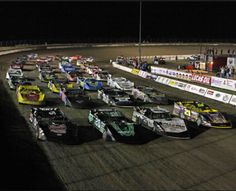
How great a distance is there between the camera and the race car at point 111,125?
18.2m

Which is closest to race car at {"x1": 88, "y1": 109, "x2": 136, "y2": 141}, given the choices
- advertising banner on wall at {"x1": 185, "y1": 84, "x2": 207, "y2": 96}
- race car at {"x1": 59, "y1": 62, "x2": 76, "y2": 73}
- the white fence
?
advertising banner on wall at {"x1": 185, "y1": 84, "x2": 207, "y2": 96}

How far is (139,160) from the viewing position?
15.8 metres

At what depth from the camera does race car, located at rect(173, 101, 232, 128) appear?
21.6 metres

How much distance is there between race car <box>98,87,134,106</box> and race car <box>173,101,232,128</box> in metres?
4.05

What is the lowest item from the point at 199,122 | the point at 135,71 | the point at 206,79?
the point at 135,71

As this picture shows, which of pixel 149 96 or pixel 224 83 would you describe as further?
pixel 224 83

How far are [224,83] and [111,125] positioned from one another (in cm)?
2065

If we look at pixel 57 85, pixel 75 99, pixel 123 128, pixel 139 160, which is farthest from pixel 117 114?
pixel 57 85

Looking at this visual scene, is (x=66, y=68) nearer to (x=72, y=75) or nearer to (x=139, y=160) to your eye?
(x=72, y=75)

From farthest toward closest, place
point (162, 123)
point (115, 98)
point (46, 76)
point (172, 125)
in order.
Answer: point (46, 76) → point (115, 98) → point (162, 123) → point (172, 125)

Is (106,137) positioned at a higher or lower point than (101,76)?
higher

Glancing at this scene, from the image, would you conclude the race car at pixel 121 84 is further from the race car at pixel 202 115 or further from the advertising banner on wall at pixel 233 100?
the race car at pixel 202 115

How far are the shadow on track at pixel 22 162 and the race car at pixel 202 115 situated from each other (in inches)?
380

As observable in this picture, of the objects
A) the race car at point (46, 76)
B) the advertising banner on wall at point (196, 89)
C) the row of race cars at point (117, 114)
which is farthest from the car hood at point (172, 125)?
the race car at point (46, 76)
